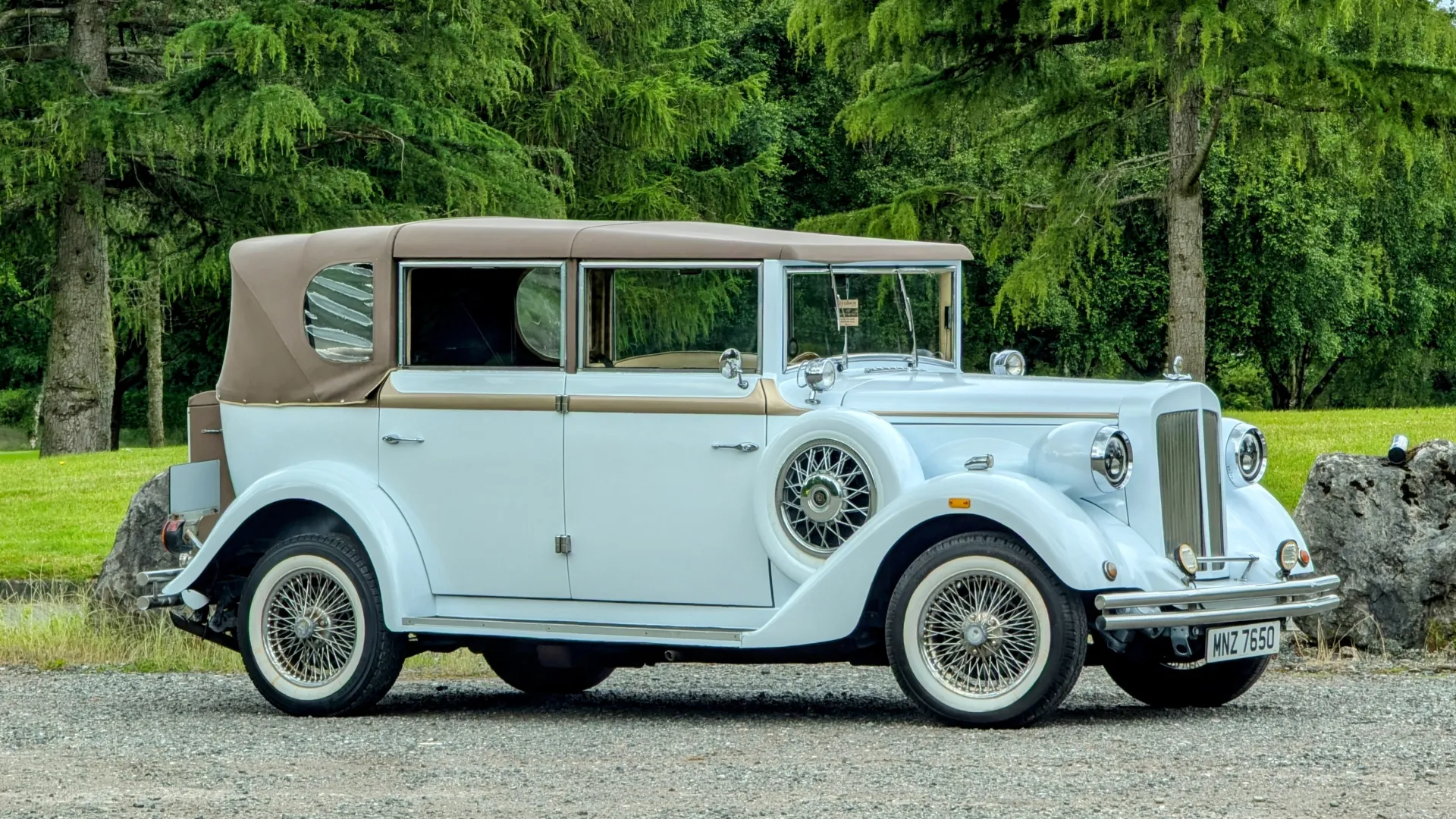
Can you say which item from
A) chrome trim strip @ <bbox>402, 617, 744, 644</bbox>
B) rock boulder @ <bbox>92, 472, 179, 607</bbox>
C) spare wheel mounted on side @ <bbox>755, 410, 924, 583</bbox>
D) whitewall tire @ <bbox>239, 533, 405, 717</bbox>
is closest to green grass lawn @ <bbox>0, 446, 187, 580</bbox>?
rock boulder @ <bbox>92, 472, 179, 607</bbox>


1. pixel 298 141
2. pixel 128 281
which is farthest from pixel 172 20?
pixel 128 281

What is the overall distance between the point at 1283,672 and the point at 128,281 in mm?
28300

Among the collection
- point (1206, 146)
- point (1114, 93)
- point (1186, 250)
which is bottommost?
point (1186, 250)

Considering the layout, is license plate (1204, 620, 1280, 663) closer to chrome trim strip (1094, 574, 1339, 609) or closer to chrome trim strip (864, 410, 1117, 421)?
chrome trim strip (1094, 574, 1339, 609)

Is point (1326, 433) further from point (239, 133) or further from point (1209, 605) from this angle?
point (1209, 605)

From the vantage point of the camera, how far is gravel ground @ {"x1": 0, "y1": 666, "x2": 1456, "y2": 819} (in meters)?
5.58

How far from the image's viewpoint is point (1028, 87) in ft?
57.6

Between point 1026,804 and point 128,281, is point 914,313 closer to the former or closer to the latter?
point 1026,804

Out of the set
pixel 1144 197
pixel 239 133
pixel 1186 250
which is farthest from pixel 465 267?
pixel 239 133

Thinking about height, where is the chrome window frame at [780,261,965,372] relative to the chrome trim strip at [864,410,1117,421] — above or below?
above

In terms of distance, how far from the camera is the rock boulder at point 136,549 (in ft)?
36.3

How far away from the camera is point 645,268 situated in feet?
25.6

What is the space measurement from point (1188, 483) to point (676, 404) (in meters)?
2.14

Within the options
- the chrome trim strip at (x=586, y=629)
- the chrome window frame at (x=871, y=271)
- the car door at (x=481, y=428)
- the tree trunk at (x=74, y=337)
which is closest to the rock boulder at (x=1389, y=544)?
the chrome window frame at (x=871, y=271)
